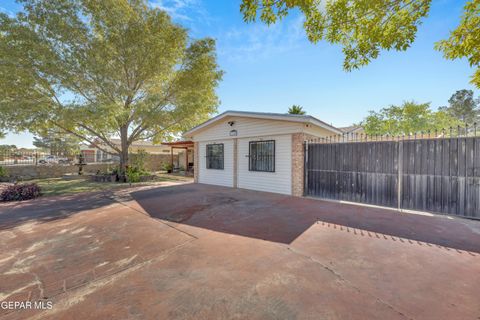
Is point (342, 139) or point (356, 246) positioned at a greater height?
point (342, 139)

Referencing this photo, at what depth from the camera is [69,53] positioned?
1007 cm

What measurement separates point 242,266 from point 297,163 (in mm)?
5420

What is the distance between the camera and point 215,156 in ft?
35.4

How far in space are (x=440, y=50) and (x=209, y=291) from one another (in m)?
6.55

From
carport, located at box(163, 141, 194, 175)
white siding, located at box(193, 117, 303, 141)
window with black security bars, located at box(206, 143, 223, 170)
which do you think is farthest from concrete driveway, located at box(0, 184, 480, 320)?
carport, located at box(163, 141, 194, 175)

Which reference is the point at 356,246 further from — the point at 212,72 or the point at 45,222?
the point at 212,72

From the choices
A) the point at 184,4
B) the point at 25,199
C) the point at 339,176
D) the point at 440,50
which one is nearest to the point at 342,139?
the point at 339,176

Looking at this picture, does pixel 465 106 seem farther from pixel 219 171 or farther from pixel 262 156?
pixel 219 171

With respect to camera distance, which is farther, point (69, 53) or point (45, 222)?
point (69, 53)

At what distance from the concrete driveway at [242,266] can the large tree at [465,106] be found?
3800cm

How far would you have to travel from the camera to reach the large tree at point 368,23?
4074 millimetres

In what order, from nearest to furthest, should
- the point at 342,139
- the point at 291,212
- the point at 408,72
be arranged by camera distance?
1. the point at 291,212
2. the point at 342,139
3. the point at 408,72

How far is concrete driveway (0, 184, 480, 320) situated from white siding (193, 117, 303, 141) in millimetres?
3671

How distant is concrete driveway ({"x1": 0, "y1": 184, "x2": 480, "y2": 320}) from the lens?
2.03 metres
